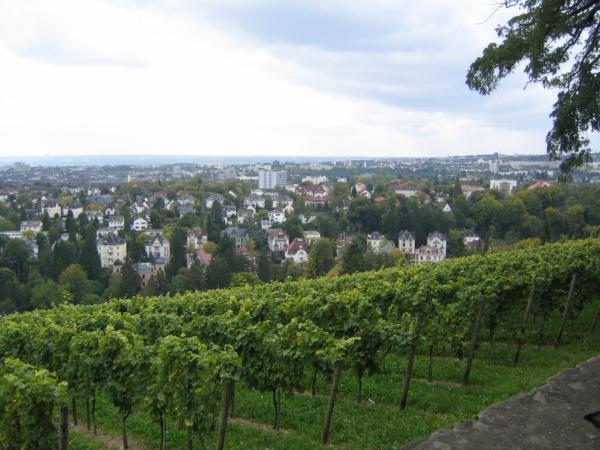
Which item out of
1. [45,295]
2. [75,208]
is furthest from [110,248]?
[75,208]

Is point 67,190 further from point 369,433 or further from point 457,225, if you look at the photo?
point 369,433

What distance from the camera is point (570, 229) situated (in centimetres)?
5706

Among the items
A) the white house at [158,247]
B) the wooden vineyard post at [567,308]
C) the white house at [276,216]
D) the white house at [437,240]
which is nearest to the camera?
the wooden vineyard post at [567,308]

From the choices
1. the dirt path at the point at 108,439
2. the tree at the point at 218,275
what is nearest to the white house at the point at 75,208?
the tree at the point at 218,275

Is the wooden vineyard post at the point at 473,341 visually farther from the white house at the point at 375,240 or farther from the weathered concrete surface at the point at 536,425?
the white house at the point at 375,240

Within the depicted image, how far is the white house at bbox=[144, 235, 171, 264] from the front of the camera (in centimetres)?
7736

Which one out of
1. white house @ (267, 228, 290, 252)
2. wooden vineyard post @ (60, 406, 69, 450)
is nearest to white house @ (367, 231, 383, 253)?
white house @ (267, 228, 290, 252)

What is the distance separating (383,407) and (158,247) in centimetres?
7400

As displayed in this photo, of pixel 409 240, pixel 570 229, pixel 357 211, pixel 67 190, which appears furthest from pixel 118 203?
pixel 570 229

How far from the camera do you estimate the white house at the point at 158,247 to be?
7736cm

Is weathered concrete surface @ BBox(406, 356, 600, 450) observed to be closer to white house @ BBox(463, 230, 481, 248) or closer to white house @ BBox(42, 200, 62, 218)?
white house @ BBox(463, 230, 481, 248)

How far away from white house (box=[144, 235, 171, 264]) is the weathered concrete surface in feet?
239

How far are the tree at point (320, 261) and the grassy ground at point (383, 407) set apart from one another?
1811 inches

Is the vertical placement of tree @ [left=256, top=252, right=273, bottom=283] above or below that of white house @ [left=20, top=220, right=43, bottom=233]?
above
